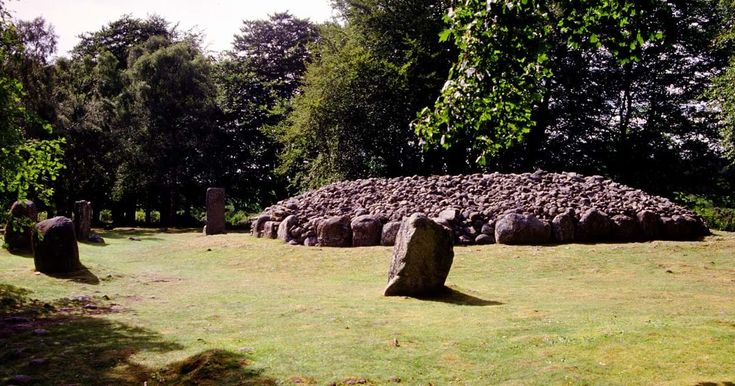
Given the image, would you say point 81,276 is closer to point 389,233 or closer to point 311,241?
point 311,241

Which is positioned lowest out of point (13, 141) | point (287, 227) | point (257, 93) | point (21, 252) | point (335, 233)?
point (21, 252)

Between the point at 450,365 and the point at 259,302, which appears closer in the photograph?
the point at 450,365

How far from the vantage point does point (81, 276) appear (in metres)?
14.3

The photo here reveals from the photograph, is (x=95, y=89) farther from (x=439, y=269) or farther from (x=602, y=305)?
(x=602, y=305)

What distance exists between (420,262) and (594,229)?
10822 mm

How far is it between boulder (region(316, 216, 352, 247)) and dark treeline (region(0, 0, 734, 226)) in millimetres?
12006

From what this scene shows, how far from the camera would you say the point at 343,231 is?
70.3ft

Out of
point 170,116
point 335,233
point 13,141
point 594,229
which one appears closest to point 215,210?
point 335,233

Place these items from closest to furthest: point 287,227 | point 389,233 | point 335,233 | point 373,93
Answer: point 389,233 < point 335,233 < point 287,227 < point 373,93

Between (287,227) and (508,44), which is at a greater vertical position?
(508,44)

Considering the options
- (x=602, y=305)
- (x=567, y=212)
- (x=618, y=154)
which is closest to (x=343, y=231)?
(x=567, y=212)

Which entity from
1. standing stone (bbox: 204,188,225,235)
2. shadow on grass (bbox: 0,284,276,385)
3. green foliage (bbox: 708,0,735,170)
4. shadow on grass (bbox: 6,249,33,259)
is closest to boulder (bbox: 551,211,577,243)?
green foliage (bbox: 708,0,735,170)

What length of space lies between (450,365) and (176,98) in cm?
3680

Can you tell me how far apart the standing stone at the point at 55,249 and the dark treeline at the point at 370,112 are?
60.5 ft
